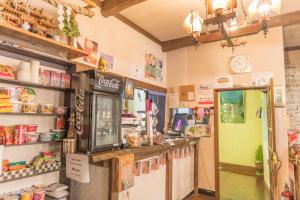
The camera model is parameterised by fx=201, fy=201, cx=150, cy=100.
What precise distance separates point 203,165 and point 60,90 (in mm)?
2858

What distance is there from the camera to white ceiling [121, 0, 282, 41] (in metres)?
2.91

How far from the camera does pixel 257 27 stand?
205 cm

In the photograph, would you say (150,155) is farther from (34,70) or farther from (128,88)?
(34,70)

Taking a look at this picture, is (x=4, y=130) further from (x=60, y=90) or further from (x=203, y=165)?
(x=203, y=165)

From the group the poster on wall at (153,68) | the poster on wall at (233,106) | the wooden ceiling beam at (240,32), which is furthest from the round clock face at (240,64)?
the poster on wall at (233,106)

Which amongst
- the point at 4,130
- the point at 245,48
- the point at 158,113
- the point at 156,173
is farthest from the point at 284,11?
the point at 4,130

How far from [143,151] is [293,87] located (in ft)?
12.0

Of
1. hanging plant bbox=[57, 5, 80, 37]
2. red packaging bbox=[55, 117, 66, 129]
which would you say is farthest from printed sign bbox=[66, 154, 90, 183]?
hanging plant bbox=[57, 5, 80, 37]

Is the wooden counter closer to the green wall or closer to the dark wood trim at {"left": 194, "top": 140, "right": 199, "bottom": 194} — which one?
the dark wood trim at {"left": 194, "top": 140, "right": 199, "bottom": 194}

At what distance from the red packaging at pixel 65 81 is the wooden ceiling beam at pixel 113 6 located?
3.82ft

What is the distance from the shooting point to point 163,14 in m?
3.21

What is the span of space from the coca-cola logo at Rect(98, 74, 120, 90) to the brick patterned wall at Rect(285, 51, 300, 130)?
3.75m

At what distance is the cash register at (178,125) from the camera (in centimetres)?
386

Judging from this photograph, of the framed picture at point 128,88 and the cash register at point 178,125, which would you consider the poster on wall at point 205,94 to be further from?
the framed picture at point 128,88
